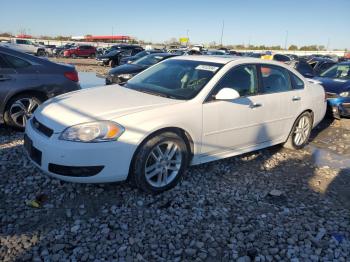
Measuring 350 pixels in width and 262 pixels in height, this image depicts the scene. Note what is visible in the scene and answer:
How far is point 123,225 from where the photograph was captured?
317 cm

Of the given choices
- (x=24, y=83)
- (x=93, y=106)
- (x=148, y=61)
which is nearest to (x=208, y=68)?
(x=93, y=106)

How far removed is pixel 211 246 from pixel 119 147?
50.1 inches

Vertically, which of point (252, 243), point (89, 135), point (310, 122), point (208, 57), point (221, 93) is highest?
point (208, 57)

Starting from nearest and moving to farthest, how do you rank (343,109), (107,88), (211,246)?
1. (211,246)
2. (107,88)
3. (343,109)

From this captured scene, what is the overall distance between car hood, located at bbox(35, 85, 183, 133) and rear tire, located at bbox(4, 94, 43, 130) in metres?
1.63

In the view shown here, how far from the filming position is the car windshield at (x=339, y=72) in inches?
354

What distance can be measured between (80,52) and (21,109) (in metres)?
33.6

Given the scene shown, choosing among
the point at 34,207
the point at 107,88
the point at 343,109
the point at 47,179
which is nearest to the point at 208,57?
the point at 107,88

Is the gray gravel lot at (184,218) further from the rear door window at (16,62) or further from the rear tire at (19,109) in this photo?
the rear door window at (16,62)

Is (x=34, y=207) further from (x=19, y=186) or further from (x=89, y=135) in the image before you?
(x=89, y=135)

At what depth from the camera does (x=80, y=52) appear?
37.1 m

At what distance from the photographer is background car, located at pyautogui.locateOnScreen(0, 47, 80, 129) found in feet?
17.5

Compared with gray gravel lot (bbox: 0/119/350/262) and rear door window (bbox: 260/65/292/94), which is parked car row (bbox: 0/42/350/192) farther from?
gray gravel lot (bbox: 0/119/350/262)

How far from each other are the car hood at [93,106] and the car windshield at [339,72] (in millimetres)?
6856
